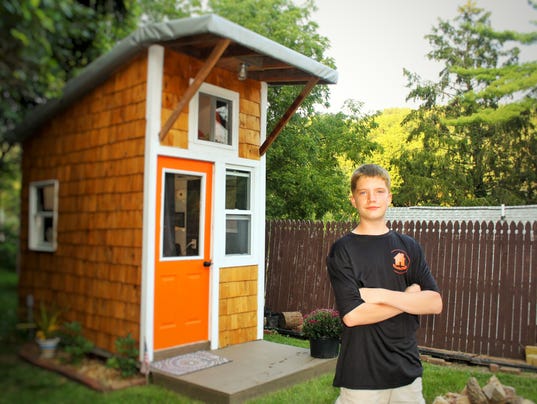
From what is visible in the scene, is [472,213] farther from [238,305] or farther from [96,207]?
[96,207]

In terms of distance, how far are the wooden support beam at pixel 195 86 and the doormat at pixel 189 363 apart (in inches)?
87.0

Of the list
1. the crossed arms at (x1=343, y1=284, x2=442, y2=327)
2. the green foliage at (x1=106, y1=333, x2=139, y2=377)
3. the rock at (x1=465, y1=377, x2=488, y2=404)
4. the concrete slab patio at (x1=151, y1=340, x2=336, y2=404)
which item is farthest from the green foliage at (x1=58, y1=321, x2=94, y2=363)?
the rock at (x1=465, y1=377, x2=488, y2=404)

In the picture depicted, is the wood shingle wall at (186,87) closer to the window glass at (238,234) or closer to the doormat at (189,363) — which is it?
the window glass at (238,234)

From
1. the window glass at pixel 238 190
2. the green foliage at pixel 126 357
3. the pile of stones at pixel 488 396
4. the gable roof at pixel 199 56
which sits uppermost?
the gable roof at pixel 199 56

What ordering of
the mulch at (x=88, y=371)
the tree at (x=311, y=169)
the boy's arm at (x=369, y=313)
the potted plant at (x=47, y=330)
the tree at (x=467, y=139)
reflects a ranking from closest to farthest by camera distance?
the boy's arm at (x=369, y=313), the mulch at (x=88, y=371), the potted plant at (x=47, y=330), the tree at (x=311, y=169), the tree at (x=467, y=139)

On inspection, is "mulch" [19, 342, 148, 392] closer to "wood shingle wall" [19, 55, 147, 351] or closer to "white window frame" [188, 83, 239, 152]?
"wood shingle wall" [19, 55, 147, 351]

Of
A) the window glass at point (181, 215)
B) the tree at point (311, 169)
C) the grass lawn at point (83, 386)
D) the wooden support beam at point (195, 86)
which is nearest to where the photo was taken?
the grass lawn at point (83, 386)

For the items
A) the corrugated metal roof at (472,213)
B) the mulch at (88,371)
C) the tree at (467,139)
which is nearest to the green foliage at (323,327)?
the mulch at (88,371)

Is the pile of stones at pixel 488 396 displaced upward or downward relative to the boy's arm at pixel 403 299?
downward

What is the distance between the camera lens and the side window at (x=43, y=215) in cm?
343

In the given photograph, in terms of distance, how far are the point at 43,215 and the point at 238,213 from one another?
2938 millimetres

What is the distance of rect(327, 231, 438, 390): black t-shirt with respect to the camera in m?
2.39

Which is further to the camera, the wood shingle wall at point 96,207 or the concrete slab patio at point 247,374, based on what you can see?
the concrete slab patio at point 247,374

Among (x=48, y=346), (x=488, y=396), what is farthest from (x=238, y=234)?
(x=488, y=396)
